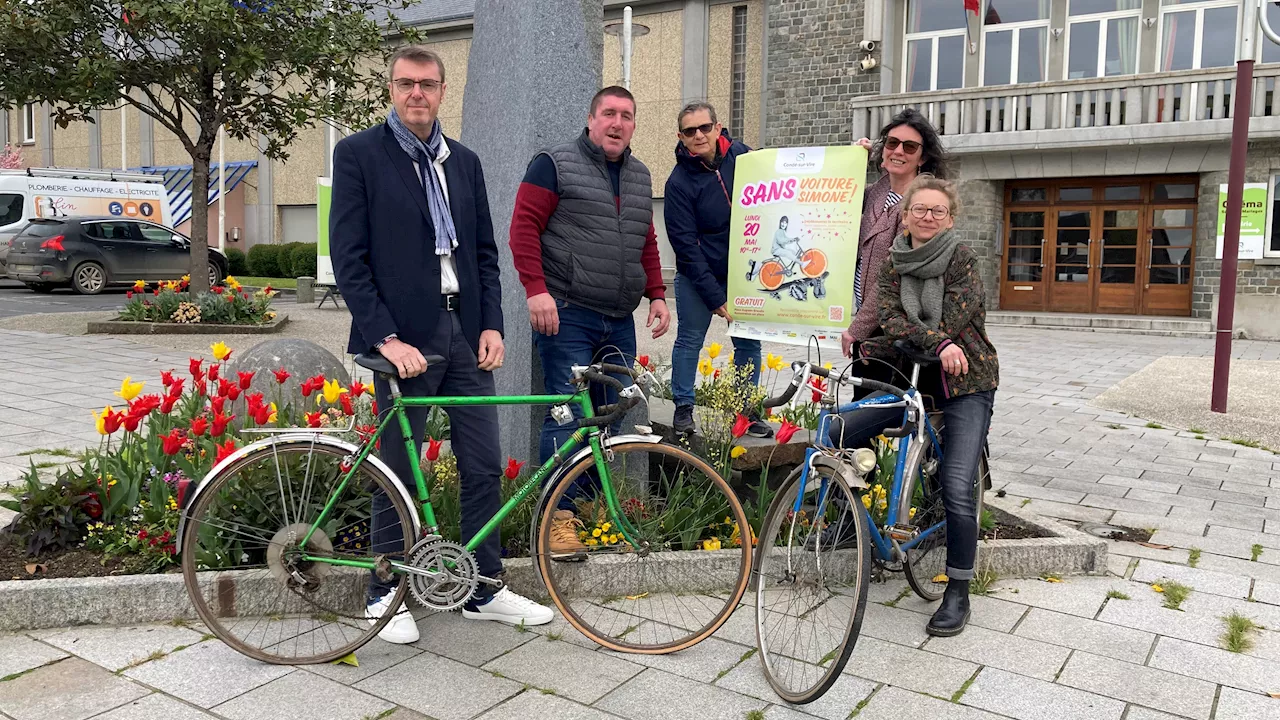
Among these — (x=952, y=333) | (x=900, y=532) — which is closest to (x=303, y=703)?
(x=900, y=532)

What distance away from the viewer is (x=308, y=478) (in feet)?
11.0

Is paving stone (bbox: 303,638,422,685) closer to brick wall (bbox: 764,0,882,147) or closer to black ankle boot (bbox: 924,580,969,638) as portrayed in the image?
black ankle boot (bbox: 924,580,969,638)

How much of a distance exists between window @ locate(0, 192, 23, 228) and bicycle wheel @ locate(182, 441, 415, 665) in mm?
23735

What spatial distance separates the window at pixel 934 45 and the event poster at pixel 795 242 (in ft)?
57.8

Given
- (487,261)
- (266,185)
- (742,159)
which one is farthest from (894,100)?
(266,185)

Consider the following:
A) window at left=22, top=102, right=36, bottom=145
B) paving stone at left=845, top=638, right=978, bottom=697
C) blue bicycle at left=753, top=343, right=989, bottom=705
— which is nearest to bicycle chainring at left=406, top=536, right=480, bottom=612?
blue bicycle at left=753, top=343, right=989, bottom=705

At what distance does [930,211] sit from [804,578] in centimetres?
140

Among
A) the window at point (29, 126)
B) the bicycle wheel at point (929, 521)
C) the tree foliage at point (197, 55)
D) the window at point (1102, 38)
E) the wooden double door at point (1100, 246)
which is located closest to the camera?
the bicycle wheel at point (929, 521)

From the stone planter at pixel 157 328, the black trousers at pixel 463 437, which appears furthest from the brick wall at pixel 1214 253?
the black trousers at pixel 463 437

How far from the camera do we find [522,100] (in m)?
4.78

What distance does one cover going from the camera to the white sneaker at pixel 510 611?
371 cm

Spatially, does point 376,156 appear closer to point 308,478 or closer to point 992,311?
point 308,478

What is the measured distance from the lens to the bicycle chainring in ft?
11.2

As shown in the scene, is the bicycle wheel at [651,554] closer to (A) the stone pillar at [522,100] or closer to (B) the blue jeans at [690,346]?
(B) the blue jeans at [690,346]
